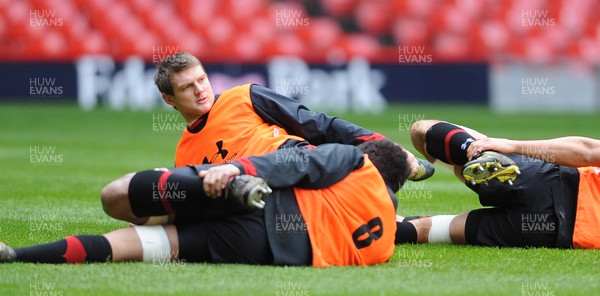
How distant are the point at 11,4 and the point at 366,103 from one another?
27.2 feet

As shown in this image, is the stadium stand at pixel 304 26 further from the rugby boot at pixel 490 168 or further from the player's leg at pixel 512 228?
the rugby boot at pixel 490 168

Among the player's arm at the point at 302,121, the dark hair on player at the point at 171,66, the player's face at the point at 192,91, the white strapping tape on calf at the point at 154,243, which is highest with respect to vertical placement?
the dark hair on player at the point at 171,66

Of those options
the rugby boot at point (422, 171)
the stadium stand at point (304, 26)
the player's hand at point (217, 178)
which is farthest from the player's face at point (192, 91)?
the stadium stand at point (304, 26)

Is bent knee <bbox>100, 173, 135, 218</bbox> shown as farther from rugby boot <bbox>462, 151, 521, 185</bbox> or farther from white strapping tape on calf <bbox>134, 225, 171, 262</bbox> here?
rugby boot <bbox>462, 151, 521, 185</bbox>

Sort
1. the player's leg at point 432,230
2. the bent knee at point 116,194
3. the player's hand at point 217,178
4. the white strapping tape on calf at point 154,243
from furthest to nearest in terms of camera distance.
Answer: the player's leg at point 432,230
the white strapping tape on calf at point 154,243
the bent knee at point 116,194
the player's hand at point 217,178

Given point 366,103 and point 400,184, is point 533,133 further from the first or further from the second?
point 400,184

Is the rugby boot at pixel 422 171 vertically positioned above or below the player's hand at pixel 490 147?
below

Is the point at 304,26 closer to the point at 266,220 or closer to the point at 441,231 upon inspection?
the point at 441,231

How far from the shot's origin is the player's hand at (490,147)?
20.6ft

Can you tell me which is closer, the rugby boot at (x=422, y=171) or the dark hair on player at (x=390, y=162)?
the dark hair on player at (x=390, y=162)

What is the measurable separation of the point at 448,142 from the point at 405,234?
0.68m

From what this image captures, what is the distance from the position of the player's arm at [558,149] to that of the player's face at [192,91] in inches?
65.5

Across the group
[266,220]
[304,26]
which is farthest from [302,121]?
[304,26]

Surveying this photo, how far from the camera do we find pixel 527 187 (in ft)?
21.2
